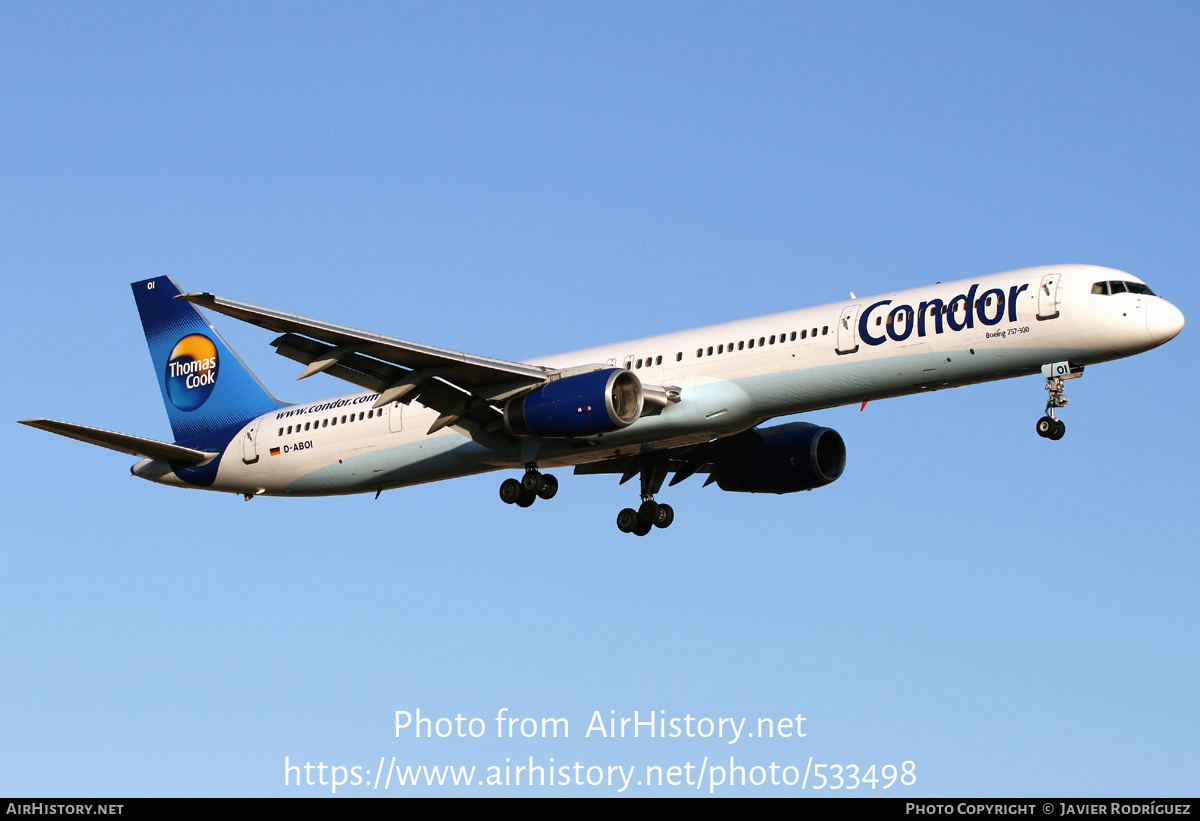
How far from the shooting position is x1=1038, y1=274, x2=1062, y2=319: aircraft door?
111 ft

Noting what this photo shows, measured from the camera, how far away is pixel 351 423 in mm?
41875

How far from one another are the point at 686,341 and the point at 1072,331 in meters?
9.22

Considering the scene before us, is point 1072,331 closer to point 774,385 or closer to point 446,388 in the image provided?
point 774,385

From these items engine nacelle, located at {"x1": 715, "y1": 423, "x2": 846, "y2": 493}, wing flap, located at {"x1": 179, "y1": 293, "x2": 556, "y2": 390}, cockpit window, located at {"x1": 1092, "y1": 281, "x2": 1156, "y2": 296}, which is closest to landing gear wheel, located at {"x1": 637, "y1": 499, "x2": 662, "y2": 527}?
engine nacelle, located at {"x1": 715, "y1": 423, "x2": 846, "y2": 493}

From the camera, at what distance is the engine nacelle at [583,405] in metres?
35.6

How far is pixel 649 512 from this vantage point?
41812mm

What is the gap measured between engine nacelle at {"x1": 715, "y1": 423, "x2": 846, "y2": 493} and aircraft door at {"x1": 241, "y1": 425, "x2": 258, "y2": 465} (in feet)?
43.0

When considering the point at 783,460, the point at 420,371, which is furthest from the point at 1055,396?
the point at 420,371

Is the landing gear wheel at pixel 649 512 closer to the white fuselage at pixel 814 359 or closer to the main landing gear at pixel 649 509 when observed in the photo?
the main landing gear at pixel 649 509

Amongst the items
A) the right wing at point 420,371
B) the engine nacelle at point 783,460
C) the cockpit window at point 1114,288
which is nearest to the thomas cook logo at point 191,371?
the right wing at point 420,371

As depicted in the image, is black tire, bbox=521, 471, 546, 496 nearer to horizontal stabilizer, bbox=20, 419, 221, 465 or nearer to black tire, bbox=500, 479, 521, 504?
black tire, bbox=500, 479, 521, 504

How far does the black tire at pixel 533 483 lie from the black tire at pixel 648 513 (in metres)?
3.79
